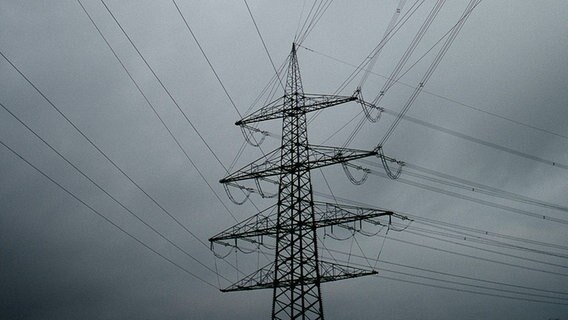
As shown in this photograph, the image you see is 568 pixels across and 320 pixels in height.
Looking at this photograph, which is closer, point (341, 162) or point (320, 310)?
point (320, 310)

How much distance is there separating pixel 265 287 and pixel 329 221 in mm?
4124

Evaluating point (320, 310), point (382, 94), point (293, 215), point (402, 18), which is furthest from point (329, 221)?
point (402, 18)

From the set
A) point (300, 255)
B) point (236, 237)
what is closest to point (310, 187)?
point (300, 255)

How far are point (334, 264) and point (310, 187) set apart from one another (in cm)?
358

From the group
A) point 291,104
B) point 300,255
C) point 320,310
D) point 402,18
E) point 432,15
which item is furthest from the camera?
point 291,104

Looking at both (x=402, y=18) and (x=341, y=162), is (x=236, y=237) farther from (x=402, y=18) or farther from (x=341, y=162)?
(x=402, y=18)

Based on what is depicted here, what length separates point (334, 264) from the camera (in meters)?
15.4

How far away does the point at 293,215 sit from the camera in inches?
617

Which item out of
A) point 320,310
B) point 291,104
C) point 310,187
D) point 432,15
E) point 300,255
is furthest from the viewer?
point 291,104

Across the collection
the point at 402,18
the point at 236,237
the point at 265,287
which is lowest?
the point at 265,287

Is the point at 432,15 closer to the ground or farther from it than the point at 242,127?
closer to the ground

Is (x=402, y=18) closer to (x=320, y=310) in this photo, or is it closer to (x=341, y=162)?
(x=341, y=162)

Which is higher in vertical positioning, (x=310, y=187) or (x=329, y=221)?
(x=310, y=187)

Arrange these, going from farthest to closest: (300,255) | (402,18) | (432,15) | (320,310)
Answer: (300,255)
(320,310)
(402,18)
(432,15)
